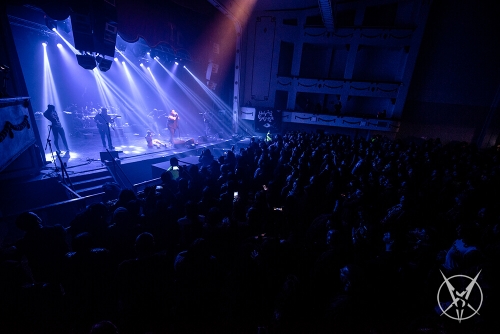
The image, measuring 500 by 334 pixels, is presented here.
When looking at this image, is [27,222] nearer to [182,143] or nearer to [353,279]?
[353,279]

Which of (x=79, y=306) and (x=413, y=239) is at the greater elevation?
(x=413, y=239)

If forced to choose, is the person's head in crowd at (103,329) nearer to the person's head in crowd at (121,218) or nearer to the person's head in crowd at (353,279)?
the person's head in crowd at (121,218)

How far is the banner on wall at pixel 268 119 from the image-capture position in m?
15.7

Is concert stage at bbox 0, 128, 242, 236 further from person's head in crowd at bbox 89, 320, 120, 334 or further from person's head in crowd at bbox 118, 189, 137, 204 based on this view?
person's head in crowd at bbox 89, 320, 120, 334

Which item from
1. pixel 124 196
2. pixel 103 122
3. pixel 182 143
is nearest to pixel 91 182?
pixel 103 122

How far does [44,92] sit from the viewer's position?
49.4 ft

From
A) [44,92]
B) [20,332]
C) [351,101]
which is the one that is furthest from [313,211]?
[44,92]

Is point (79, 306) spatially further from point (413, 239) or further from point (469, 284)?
point (413, 239)

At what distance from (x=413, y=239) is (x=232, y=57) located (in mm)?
15938
